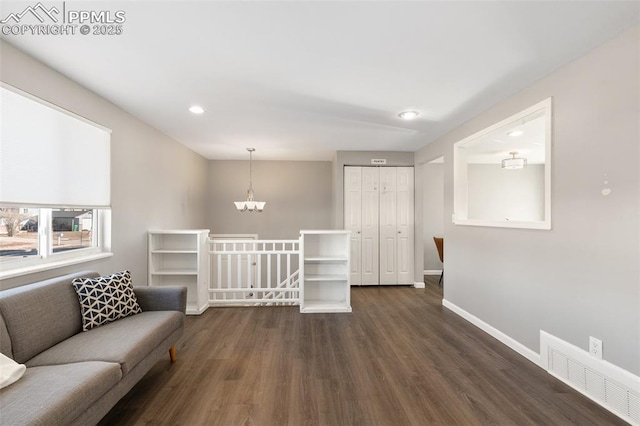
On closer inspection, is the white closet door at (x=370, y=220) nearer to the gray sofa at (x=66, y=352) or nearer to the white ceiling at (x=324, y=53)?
the white ceiling at (x=324, y=53)

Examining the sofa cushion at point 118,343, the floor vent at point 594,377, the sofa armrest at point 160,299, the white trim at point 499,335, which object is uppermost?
the sofa armrest at point 160,299

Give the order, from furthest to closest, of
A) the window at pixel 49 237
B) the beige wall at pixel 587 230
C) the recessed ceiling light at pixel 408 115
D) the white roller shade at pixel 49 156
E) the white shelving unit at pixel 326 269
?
the white shelving unit at pixel 326 269
the recessed ceiling light at pixel 408 115
the window at pixel 49 237
the white roller shade at pixel 49 156
the beige wall at pixel 587 230

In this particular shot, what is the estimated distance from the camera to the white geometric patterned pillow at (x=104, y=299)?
2045 millimetres

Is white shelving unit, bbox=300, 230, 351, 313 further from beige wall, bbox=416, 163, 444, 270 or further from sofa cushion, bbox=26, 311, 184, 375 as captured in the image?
beige wall, bbox=416, 163, 444, 270

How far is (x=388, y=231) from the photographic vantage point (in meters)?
5.16

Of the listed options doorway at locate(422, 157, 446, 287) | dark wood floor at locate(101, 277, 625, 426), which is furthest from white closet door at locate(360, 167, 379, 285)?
dark wood floor at locate(101, 277, 625, 426)

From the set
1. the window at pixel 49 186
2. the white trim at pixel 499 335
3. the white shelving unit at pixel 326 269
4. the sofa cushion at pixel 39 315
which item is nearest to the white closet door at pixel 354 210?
the white shelving unit at pixel 326 269

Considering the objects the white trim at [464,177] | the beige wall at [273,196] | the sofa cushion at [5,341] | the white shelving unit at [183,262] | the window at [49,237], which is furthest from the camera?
the beige wall at [273,196]

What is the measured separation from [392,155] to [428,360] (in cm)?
360

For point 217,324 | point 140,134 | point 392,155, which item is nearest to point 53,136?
point 140,134

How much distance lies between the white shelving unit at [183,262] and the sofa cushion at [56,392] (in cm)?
211

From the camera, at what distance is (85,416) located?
4.49 feet

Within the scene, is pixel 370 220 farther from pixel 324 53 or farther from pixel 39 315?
pixel 39 315

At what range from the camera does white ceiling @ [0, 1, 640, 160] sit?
63.0 inches
